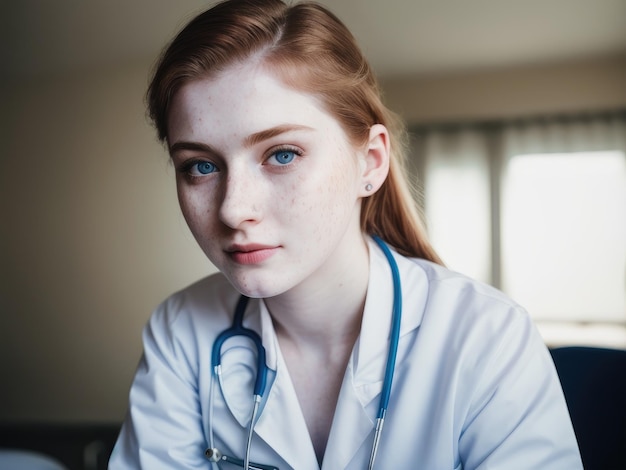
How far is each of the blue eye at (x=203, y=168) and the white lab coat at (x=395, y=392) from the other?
295 millimetres

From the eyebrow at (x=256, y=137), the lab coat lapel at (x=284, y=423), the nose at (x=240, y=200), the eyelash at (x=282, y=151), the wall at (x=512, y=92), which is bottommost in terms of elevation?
the lab coat lapel at (x=284, y=423)

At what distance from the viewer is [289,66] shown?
84cm

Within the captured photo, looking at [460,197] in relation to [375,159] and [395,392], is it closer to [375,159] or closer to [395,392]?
[375,159]

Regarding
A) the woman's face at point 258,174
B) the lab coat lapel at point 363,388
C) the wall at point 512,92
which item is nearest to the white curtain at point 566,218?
the wall at point 512,92

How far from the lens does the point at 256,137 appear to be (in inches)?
31.3

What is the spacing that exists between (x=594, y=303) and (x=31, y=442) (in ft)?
13.8

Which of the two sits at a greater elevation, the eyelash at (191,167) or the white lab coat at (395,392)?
the eyelash at (191,167)

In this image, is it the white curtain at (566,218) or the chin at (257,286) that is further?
the white curtain at (566,218)

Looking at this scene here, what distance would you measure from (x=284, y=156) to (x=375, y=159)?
9.0 inches

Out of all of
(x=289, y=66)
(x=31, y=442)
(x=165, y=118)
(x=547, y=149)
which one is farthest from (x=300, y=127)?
(x=547, y=149)

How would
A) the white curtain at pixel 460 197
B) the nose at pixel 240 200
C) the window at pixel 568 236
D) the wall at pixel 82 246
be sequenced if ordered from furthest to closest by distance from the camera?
the white curtain at pixel 460 197 < the window at pixel 568 236 < the wall at pixel 82 246 < the nose at pixel 240 200

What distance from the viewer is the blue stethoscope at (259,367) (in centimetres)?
87

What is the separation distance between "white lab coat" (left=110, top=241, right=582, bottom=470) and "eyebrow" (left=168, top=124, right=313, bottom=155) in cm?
32

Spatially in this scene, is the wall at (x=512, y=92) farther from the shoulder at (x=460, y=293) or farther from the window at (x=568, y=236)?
the shoulder at (x=460, y=293)
